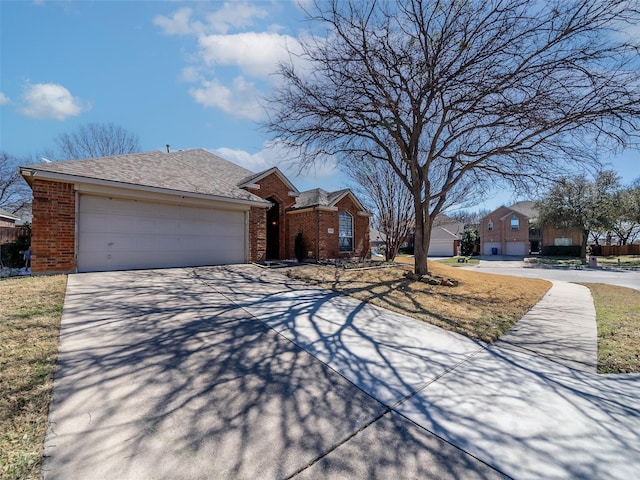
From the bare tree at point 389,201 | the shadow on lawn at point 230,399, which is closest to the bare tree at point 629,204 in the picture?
the bare tree at point 389,201

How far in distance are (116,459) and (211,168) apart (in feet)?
47.7

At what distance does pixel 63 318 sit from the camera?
15.3 feet

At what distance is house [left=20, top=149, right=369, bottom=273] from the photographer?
27.7ft

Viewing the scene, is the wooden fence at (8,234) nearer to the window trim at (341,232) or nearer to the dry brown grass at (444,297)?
the dry brown grass at (444,297)

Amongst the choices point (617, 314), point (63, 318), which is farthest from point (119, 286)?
point (617, 314)

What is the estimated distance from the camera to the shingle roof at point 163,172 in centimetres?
905

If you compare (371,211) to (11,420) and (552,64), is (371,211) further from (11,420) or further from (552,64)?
(11,420)

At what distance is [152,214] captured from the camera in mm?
10031

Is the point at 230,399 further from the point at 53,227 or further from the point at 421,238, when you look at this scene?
the point at 421,238

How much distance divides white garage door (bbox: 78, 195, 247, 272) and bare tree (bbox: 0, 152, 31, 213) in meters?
27.1

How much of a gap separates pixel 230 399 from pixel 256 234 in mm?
10048

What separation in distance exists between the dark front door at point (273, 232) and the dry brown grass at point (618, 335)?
1302cm

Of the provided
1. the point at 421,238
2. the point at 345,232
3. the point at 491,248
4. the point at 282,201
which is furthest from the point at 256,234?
the point at 491,248

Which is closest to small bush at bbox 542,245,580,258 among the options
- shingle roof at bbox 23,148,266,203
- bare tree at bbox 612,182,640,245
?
bare tree at bbox 612,182,640,245
